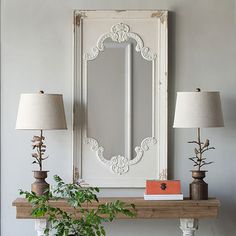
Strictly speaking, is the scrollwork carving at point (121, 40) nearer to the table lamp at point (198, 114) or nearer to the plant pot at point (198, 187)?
the table lamp at point (198, 114)

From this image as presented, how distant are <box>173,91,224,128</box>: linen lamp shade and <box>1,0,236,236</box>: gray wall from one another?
282 millimetres

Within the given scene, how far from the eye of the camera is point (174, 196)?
3432 millimetres

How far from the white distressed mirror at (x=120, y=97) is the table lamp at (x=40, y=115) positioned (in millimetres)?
237

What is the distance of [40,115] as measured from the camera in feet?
11.1

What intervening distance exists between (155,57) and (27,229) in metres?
1.42

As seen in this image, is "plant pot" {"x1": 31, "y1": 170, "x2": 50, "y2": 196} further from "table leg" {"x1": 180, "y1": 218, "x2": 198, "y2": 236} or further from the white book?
"table leg" {"x1": 180, "y1": 218, "x2": 198, "y2": 236}

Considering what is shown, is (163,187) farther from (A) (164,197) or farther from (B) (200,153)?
(B) (200,153)

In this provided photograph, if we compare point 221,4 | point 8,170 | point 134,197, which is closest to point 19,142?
point 8,170

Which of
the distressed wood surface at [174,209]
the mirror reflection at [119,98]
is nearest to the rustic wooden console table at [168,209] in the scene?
the distressed wood surface at [174,209]

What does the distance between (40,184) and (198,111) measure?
1.06m

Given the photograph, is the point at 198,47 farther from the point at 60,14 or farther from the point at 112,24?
the point at 60,14

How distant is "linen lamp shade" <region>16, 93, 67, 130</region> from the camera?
3.37m

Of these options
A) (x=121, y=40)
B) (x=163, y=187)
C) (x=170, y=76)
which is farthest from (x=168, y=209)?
(x=121, y=40)

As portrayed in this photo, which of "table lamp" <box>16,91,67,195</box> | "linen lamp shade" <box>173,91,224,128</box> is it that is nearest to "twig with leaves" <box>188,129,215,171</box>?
"linen lamp shade" <box>173,91,224,128</box>
